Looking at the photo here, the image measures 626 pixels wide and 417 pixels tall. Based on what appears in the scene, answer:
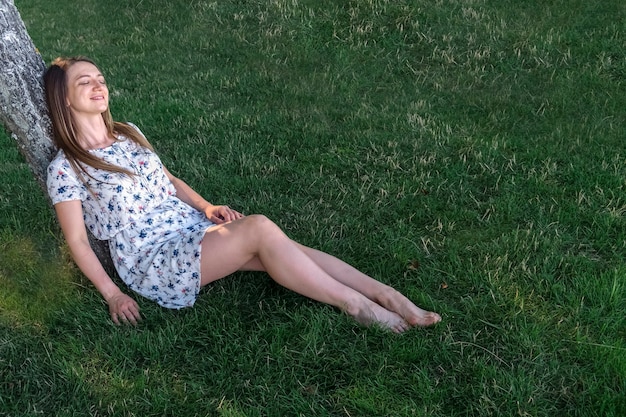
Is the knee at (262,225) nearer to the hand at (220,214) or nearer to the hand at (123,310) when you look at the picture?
the hand at (220,214)

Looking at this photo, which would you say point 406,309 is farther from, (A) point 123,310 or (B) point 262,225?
(A) point 123,310

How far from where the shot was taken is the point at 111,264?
438 cm

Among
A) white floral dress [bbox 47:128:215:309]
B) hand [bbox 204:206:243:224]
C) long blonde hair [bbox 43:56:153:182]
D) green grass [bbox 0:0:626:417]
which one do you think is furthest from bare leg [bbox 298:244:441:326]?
long blonde hair [bbox 43:56:153:182]

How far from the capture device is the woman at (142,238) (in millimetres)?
3799

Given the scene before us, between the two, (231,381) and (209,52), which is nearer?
(231,381)

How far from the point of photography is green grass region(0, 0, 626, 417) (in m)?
3.39

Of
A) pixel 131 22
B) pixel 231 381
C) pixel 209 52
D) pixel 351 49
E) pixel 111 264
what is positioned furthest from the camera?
pixel 131 22

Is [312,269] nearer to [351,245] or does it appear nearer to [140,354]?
[351,245]

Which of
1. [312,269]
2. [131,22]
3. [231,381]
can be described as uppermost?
[131,22]

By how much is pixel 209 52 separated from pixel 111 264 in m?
4.78

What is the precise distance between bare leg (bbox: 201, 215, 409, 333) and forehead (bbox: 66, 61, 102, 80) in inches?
52.0

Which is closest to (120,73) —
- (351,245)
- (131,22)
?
A: (131,22)

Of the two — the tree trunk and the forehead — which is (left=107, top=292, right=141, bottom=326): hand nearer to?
the tree trunk

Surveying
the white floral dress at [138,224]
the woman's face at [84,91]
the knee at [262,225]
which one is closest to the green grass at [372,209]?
the white floral dress at [138,224]
